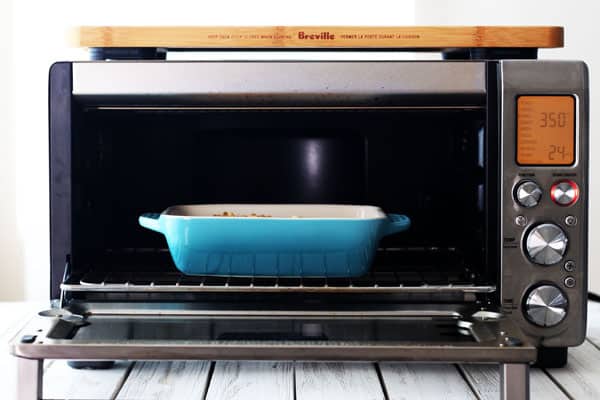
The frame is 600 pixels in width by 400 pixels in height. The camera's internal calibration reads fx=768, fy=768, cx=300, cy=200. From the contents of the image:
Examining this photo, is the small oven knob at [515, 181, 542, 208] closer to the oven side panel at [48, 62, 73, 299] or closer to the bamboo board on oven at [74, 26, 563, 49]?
the bamboo board on oven at [74, 26, 563, 49]

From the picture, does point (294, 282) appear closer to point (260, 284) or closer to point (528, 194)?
point (260, 284)

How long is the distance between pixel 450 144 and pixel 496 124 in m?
0.13

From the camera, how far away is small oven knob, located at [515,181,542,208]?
2.53 ft

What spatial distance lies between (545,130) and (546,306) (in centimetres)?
18

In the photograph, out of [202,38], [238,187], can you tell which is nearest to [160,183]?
[238,187]

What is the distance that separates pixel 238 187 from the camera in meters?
0.95

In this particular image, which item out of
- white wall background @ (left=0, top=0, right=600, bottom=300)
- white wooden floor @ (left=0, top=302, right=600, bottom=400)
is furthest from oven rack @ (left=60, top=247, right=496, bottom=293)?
white wall background @ (left=0, top=0, right=600, bottom=300)

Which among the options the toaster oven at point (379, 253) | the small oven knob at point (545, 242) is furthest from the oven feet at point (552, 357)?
the small oven knob at point (545, 242)

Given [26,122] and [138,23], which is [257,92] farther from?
[26,122]

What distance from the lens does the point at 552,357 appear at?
82cm

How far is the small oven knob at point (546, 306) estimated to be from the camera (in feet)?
2.55

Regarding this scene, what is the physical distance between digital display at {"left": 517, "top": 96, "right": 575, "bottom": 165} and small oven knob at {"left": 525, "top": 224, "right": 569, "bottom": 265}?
7cm

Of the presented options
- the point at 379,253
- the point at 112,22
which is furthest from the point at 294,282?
the point at 112,22

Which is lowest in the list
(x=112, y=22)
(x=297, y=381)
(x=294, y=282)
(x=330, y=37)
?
(x=297, y=381)
